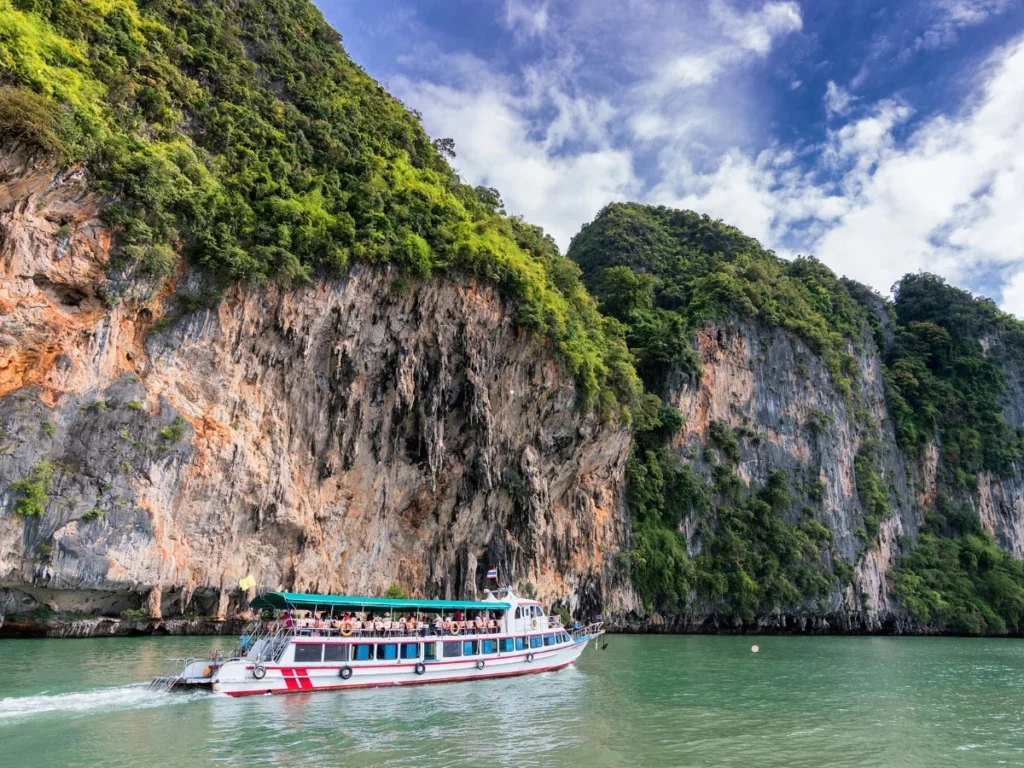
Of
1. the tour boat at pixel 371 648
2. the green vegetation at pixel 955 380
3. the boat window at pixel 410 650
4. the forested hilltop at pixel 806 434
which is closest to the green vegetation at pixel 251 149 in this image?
the forested hilltop at pixel 806 434

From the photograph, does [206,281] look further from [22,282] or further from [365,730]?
[365,730]

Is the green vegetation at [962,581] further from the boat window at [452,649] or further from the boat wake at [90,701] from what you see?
the boat wake at [90,701]

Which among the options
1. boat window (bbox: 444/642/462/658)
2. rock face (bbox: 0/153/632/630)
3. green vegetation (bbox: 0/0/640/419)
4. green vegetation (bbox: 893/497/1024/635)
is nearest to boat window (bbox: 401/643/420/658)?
boat window (bbox: 444/642/462/658)

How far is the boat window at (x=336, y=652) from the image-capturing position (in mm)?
19422

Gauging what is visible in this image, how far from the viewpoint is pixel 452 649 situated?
21.8m

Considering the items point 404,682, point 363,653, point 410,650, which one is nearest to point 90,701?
point 363,653

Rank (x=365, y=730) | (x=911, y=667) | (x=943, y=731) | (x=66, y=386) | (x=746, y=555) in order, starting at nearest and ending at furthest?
1. (x=365, y=730)
2. (x=943, y=731)
3. (x=66, y=386)
4. (x=911, y=667)
5. (x=746, y=555)

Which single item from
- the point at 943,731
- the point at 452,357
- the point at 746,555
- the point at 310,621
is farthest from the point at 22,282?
the point at 746,555

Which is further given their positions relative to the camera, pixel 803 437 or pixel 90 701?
pixel 803 437

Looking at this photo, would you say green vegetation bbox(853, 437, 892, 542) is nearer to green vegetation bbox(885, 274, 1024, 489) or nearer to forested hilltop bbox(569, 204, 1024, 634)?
forested hilltop bbox(569, 204, 1024, 634)

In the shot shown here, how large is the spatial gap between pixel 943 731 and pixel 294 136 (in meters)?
36.4

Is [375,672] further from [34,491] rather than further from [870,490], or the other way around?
[870,490]

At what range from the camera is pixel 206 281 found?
28.0 m

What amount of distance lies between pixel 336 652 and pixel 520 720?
6.83 m
